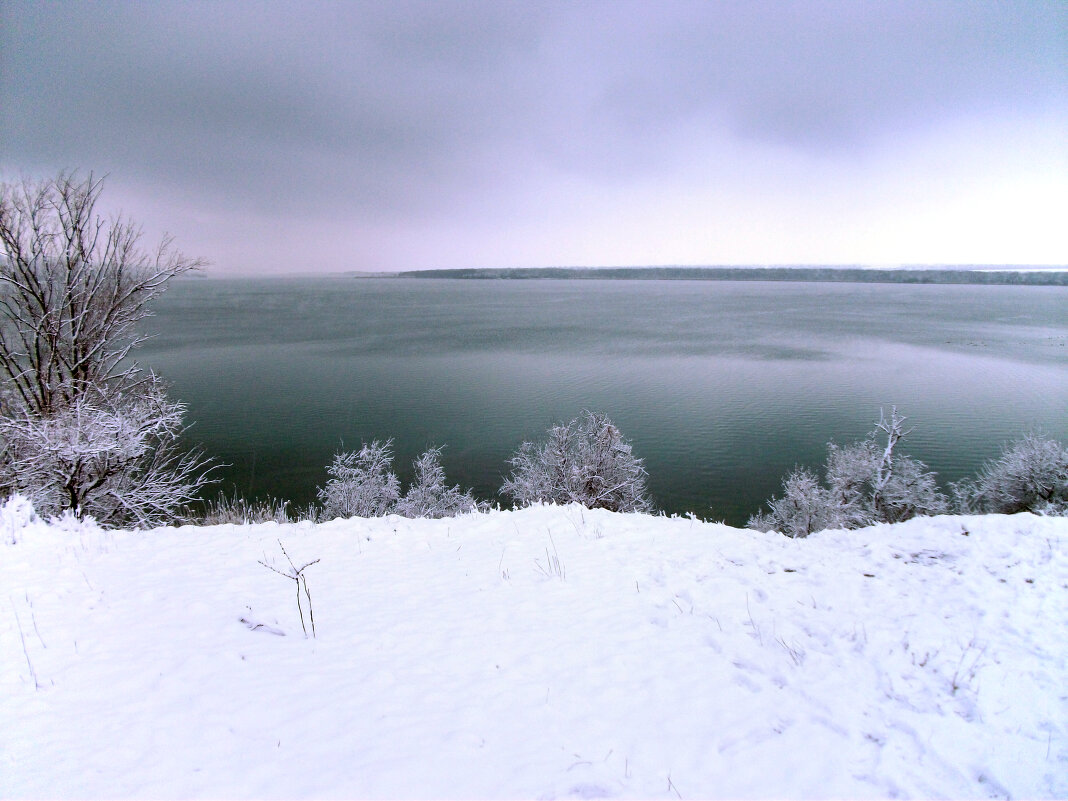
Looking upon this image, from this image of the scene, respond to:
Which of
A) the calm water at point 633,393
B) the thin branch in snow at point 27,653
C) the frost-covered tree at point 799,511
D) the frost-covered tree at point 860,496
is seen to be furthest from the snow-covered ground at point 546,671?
the calm water at point 633,393

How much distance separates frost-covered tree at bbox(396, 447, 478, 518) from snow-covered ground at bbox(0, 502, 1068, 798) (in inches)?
477

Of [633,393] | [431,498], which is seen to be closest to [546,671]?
[431,498]

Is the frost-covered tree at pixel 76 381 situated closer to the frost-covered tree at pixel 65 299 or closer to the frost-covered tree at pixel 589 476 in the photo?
the frost-covered tree at pixel 65 299

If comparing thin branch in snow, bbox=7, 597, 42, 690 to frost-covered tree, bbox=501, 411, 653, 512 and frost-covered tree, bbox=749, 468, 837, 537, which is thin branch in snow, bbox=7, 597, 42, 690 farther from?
frost-covered tree, bbox=749, 468, 837, 537

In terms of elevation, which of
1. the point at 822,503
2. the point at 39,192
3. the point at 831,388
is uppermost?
the point at 39,192

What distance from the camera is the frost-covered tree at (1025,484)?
1770 cm

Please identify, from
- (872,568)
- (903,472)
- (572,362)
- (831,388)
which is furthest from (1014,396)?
(872,568)

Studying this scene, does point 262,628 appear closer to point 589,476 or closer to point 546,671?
point 546,671

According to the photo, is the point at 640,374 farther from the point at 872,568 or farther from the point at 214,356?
the point at 214,356

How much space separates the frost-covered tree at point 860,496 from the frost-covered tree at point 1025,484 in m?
1.65

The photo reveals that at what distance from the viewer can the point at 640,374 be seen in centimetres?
4256

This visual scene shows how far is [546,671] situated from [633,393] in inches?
1317

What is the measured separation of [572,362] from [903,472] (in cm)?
3066

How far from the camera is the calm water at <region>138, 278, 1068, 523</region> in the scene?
25375mm
